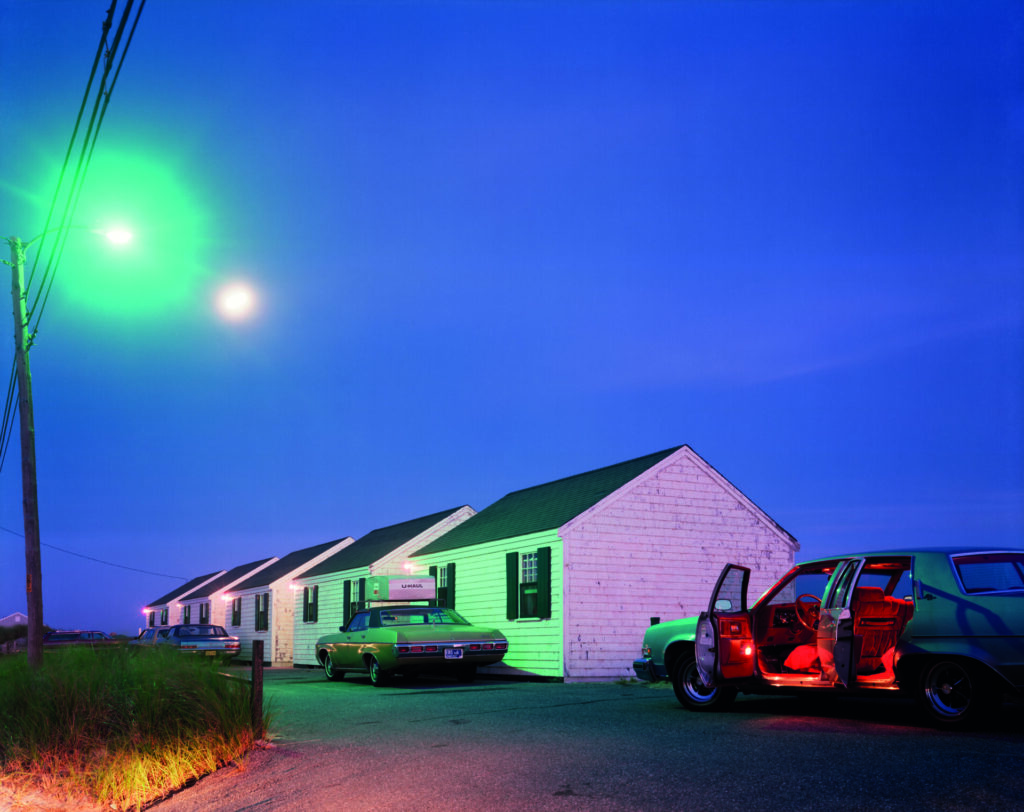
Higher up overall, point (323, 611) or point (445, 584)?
point (445, 584)

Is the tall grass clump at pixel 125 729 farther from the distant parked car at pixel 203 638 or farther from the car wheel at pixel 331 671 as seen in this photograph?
the distant parked car at pixel 203 638

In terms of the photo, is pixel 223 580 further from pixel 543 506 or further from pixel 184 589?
pixel 543 506

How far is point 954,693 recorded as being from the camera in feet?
29.1

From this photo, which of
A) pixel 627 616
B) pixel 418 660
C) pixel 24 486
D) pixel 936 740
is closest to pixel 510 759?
pixel 936 740

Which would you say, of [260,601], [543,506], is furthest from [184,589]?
[543,506]

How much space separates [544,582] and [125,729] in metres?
12.7

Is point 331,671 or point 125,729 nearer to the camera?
point 125,729

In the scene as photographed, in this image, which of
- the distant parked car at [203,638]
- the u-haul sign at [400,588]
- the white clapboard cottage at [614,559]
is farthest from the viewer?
the distant parked car at [203,638]

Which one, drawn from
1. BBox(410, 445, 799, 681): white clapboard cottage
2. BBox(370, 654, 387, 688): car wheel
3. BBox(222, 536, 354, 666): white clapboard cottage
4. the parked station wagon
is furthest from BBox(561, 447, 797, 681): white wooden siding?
BBox(222, 536, 354, 666): white clapboard cottage

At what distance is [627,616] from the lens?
21.2 m

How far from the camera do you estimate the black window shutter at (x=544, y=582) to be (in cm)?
2092

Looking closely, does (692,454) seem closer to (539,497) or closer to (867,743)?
(539,497)

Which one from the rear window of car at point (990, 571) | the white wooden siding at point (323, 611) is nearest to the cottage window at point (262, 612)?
the white wooden siding at point (323, 611)

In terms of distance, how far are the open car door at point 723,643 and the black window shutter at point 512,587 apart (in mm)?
11880
